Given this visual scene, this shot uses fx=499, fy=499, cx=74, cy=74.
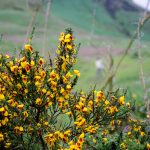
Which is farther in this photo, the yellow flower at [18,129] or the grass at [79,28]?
the grass at [79,28]

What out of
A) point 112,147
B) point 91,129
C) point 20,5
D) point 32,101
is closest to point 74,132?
point 91,129

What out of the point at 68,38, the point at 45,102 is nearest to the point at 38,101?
the point at 45,102

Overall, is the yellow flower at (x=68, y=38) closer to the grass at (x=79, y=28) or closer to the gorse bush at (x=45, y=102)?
the gorse bush at (x=45, y=102)

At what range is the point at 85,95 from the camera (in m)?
5.42

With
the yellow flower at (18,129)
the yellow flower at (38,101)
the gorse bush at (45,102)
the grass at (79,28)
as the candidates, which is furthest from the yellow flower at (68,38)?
the grass at (79,28)

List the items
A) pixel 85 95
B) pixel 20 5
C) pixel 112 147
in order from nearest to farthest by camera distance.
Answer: pixel 85 95 → pixel 112 147 → pixel 20 5

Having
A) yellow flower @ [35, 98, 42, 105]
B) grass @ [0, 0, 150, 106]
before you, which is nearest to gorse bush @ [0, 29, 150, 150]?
yellow flower @ [35, 98, 42, 105]

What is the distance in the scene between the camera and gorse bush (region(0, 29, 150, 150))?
4938 mm

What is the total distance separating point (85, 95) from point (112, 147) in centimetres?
109

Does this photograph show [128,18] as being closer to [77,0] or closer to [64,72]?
[77,0]

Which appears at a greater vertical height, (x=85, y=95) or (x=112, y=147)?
(x=85, y=95)

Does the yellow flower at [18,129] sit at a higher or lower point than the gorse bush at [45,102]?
lower

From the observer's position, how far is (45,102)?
5.06 m

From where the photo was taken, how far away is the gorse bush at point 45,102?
16.2 feet
